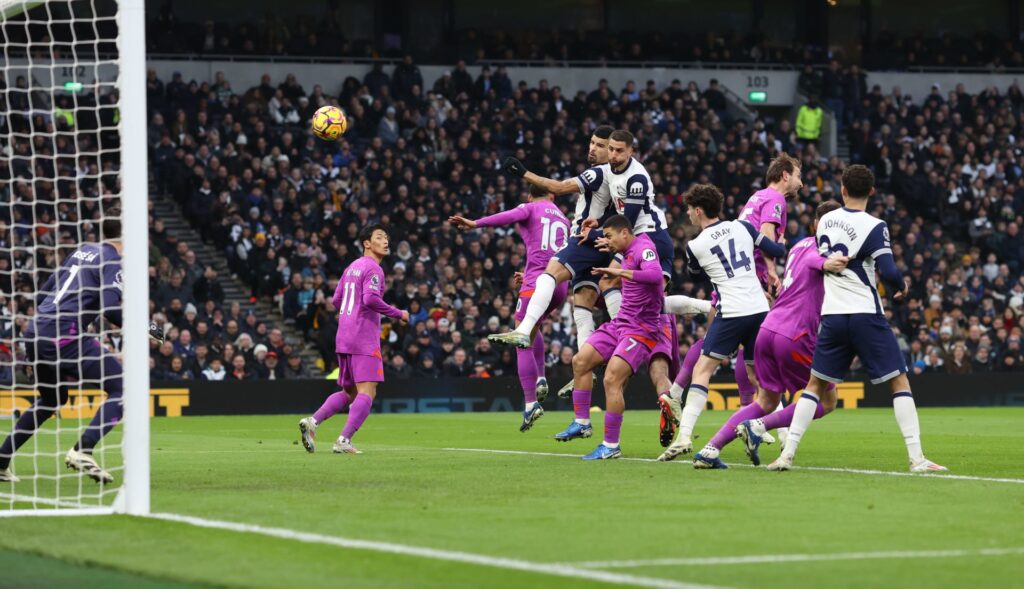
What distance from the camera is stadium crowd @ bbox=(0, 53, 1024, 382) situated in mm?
28719

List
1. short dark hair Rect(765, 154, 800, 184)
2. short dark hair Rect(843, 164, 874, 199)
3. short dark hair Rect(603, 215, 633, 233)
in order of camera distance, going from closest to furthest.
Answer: short dark hair Rect(843, 164, 874, 199), short dark hair Rect(603, 215, 633, 233), short dark hair Rect(765, 154, 800, 184)

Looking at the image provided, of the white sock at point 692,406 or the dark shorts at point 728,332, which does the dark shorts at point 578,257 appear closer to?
the dark shorts at point 728,332

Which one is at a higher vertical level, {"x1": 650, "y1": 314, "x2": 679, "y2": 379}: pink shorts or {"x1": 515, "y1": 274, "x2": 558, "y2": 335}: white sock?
{"x1": 515, "y1": 274, "x2": 558, "y2": 335}: white sock

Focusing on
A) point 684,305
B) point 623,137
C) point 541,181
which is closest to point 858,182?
point 623,137

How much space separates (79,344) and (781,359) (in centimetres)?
548

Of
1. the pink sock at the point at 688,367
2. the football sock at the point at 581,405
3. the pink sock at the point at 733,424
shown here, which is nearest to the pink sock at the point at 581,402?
the football sock at the point at 581,405

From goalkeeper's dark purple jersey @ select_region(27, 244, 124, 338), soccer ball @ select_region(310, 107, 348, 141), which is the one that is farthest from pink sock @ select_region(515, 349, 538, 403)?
goalkeeper's dark purple jersey @ select_region(27, 244, 124, 338)

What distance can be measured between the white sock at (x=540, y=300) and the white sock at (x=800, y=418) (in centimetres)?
327

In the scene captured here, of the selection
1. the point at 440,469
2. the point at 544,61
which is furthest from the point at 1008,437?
the point at 544,61

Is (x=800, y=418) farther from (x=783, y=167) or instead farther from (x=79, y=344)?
(x=79, y=344)

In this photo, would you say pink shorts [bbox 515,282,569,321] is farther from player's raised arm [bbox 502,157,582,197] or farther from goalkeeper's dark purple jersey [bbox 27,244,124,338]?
goalkeeper's dark purple jersey [bbox 27,244,124,338]

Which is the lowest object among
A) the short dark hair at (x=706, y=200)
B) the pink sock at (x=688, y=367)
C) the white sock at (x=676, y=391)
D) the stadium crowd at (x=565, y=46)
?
the white sock at (x=676, y=391)

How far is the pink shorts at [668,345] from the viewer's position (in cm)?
1376

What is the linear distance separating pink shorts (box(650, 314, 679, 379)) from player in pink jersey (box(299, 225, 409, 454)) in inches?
101
